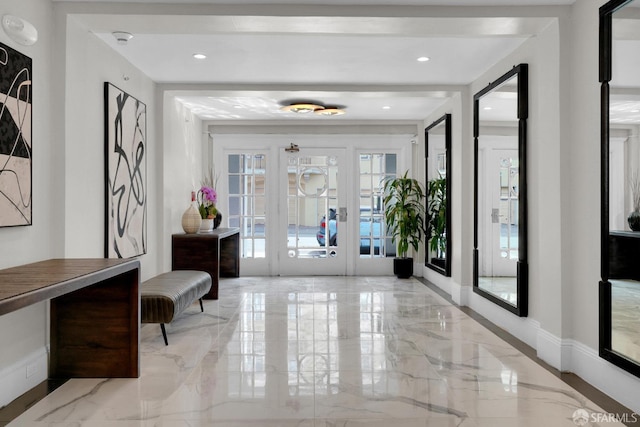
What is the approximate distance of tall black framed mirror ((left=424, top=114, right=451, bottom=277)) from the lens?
5652mm

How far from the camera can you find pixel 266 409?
2541 mm

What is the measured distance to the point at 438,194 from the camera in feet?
20.9

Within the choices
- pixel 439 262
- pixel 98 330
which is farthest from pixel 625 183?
pixel 439 262

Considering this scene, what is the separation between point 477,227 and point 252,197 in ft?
12.7

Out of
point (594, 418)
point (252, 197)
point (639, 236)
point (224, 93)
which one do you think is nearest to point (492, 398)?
point (594, 418)

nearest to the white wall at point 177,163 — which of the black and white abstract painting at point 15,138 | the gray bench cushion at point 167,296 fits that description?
the gray bench cushion at point 167,296

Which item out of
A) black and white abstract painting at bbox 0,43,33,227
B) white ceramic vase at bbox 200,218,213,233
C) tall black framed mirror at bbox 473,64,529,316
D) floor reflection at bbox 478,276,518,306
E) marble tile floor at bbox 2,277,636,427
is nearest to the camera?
marble tile floor at bbox 2,277,636,427

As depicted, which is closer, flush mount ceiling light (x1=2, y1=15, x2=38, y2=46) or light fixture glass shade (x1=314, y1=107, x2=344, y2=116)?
flush mount ceiling light (x1=2, y1=15, x2=38, y2=46)

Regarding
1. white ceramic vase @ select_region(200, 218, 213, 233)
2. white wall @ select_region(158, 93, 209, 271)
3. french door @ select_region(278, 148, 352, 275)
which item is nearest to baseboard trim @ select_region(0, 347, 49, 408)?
white wall @ select_region(158, 93, 209, 271)

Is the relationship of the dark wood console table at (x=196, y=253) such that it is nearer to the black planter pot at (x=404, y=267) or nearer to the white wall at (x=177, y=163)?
the white wall at (x=177, y=163)

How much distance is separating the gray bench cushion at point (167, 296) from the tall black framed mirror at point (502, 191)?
274cm

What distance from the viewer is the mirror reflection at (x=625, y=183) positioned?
248cm

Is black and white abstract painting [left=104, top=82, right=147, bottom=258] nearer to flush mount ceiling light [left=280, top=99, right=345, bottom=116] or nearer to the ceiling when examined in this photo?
the ceiling

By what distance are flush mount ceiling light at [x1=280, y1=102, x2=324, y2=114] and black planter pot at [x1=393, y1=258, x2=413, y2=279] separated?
2.68 metres
